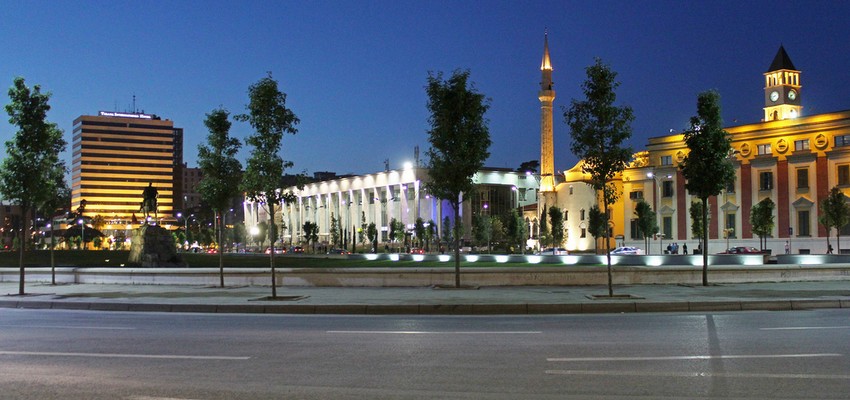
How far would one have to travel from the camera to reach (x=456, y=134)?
2458 cm

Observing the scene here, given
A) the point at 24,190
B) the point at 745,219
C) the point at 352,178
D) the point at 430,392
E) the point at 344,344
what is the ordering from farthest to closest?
the point at 352,178 < the point at 745,219 < the point at 24,190 < the point at 344,344 < the point at 430,392

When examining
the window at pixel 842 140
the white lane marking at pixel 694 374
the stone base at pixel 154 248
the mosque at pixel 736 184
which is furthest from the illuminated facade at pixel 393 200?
the white lane marking at pixel 694 374

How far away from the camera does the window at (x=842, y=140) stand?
7900 centimetres

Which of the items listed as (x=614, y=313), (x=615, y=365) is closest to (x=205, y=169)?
(x=614, y=313)

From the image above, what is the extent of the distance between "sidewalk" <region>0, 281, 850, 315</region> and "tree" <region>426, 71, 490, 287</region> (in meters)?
3.38

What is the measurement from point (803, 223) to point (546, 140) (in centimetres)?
4772

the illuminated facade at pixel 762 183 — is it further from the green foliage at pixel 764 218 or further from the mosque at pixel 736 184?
the green foliage at pixel 764 218

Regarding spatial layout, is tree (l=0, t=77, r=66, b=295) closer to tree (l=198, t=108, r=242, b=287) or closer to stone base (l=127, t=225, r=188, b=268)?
tree (l=198, t=108, r=242, b=287)

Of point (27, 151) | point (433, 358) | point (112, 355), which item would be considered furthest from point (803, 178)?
point (112, 355)

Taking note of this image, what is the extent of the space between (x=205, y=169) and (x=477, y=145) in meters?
9.58

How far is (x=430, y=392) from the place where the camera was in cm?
823

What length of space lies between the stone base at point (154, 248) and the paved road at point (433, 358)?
21.5 metres

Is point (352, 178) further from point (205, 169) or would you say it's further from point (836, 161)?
point (205, 169)

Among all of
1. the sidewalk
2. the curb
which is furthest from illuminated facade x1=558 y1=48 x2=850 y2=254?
the curb
